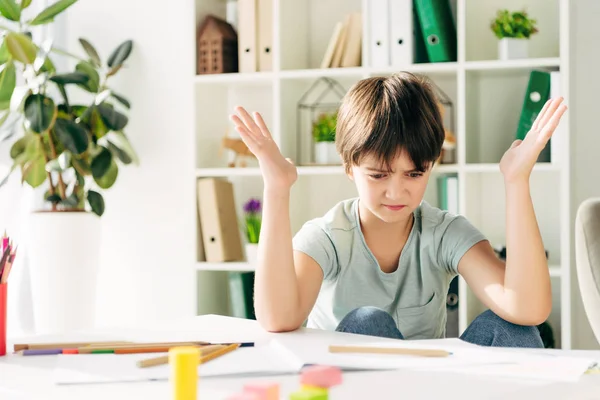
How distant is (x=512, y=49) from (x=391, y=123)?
4.21 ft

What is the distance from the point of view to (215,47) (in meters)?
2.78

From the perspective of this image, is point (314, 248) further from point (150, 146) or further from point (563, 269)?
point (150, 146)

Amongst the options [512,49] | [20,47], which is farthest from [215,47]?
[512,49]

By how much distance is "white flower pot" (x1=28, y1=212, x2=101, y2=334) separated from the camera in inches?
109

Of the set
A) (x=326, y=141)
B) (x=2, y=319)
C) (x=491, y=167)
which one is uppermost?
(x=326, y=141)

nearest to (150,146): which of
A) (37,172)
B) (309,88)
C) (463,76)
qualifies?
(37,172)

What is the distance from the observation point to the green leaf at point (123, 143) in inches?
117

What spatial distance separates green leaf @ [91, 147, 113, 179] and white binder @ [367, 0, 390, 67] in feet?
3.35

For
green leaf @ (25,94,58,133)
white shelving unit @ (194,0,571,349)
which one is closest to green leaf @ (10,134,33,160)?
green leaf @ (25,94,58,133)

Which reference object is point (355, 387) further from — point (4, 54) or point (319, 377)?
point (4, 54)

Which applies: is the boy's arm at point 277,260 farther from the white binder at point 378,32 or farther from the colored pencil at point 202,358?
the white binder at point 378,32

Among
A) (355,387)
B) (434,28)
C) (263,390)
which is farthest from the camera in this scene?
(434,28)

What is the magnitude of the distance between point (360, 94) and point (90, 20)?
2.04 m

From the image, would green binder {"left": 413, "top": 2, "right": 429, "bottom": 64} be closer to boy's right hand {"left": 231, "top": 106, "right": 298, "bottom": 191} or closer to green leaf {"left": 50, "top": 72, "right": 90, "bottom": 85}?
green leaf {"left": 50, "top": 72, "right": 90, "bottom": 85}
